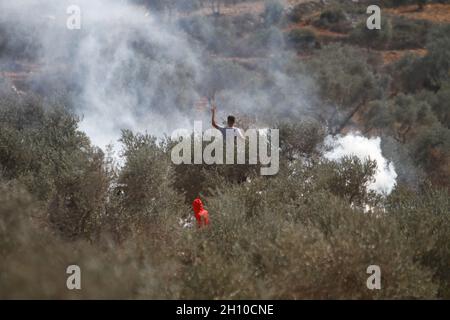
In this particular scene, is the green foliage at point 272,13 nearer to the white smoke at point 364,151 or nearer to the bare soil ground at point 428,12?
the bare soil ground at point 428,12

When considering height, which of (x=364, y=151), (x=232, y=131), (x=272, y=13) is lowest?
(x=232, y=131)

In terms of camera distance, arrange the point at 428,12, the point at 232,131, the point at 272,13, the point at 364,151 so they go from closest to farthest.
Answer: the point at 232,131 < the point at 364,151 < the point at 272,13 < the point at 428,12

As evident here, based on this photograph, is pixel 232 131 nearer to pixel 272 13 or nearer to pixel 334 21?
pixel 334 21

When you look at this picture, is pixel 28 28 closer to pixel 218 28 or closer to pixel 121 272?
pixel 218 28

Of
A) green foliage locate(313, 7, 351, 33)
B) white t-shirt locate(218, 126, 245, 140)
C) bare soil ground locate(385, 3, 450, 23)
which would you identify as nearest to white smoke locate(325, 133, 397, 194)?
white t-shirt locate(218, 126, 245, 140)

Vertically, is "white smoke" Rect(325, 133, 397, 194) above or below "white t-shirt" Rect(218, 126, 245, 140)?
above

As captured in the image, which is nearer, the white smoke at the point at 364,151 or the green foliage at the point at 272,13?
the white smoke at the point at 364,151

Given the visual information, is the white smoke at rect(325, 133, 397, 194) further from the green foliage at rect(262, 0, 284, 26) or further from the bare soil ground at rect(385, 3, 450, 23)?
the bare soil ground at rect(385, 3, 450, 23)

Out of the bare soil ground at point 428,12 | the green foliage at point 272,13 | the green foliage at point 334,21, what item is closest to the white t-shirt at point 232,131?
the green foliage at point 334,21

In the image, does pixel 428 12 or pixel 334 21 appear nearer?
pixel 334 21

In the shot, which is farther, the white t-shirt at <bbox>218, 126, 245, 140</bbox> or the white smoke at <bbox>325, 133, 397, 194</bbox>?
the white smoke at <bbox>325, 133, 397, 194</bbox>

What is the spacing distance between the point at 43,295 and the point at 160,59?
86.6 ft

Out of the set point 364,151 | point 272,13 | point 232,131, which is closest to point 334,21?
point 272,13

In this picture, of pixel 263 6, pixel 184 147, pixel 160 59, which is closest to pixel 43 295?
pixel 184 147
